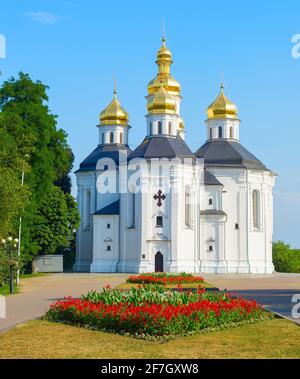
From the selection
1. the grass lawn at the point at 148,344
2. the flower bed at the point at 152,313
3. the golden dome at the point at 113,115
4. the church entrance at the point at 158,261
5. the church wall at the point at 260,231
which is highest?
the golden dome at the point at 113,115

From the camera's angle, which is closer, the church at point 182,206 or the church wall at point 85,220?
the church at point 182,206

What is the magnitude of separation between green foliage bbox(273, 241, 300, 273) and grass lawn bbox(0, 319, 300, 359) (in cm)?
5590

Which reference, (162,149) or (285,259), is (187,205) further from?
(285,259)

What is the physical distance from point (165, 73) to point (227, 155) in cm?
1065

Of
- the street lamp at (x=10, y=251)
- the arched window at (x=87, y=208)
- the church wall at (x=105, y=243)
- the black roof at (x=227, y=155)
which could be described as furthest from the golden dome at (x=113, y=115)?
the street lamp at (x=10, y=251)

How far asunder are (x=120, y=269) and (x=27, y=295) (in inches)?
987

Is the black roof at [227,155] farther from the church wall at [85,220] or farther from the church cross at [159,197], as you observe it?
the church wall at [85,220]

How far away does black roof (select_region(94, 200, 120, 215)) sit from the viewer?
53975mm

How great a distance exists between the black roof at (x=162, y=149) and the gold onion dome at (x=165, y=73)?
316 inches

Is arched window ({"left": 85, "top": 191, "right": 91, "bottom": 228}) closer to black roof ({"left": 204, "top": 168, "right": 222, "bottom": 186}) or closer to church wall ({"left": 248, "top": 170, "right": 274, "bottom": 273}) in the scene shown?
black roof ({"left": 204, "top": 168, "right": 222, "bottom": 186})

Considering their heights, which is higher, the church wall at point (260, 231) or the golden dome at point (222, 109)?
the golden dome at point (222, 109)

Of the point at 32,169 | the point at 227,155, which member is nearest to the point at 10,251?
the point at 32,169

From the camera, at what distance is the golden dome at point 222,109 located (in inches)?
2270

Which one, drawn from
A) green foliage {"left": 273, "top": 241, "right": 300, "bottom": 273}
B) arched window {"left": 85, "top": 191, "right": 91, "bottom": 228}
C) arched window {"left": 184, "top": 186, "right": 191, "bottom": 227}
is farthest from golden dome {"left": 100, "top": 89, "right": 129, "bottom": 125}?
green foliage {"left": 273, "top": 241, "right": 300, "bottom": 273}
